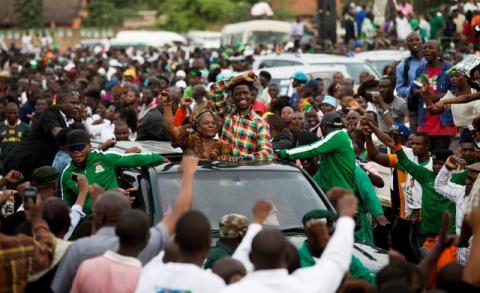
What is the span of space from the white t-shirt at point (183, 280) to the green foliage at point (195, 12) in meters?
57.7

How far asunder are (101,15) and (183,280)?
2555 inches

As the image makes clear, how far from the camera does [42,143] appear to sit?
43.0 feet

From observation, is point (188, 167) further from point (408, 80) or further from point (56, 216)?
point (408, 80)

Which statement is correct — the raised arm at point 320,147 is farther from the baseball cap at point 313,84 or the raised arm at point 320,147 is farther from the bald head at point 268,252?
the baseball cap at point 313,84

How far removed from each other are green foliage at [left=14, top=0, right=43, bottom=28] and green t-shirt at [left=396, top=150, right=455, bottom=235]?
56.1 m

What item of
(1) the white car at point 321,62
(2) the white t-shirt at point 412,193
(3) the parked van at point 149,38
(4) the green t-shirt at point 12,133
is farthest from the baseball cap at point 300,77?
(3) the parked van at point 149,38

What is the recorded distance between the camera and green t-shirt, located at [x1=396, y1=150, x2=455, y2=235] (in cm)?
1051

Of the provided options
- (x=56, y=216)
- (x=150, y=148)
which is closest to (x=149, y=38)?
(x=150, y=148)

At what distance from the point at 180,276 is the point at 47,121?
6.97 metres

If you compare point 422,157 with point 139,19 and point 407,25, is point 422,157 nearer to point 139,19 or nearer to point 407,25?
point 407,25

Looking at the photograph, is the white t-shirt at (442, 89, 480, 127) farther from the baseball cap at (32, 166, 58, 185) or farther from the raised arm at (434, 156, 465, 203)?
the baseball cap at (32, 166, 58, 185)

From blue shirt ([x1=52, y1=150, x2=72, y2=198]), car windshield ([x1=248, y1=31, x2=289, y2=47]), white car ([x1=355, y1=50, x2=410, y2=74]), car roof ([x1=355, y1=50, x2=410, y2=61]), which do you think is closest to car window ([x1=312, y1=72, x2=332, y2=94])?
white car ([x1=355, y1=50, x2=410, y2=74])

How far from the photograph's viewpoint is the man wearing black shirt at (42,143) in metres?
13.0

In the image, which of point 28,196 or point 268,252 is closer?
point 268,252
